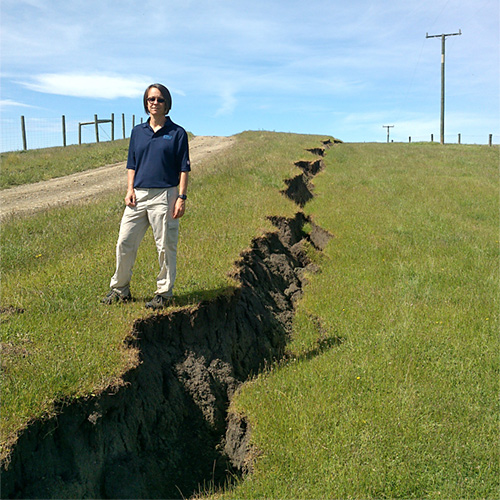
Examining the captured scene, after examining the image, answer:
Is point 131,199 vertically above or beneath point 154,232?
above

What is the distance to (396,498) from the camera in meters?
3.89

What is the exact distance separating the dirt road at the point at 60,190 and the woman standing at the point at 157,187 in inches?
224

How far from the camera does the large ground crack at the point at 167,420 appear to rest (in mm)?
3637

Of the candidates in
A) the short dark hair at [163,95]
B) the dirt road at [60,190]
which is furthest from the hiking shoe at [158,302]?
the dirt road at [60,190]

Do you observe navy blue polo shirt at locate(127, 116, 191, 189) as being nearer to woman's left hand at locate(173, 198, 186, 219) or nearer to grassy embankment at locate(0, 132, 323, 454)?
woman's left hand at locate(173, 198, 186, 219)

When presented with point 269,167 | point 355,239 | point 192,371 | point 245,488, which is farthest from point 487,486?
point 269,167

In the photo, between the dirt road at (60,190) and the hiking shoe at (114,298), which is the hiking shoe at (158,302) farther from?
the dirt road at (60,190)

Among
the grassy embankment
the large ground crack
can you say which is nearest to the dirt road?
the grassy embankment

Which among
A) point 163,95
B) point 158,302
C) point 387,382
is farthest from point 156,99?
point 387,382

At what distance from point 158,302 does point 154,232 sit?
31.3 inches

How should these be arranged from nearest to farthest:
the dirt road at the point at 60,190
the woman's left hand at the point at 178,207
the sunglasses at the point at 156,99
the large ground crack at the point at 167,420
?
the large ground crack at the point at 167,420
the sunglasses at the point at 156,99
the woman's left hand at the point at 178,207
the dirt road at the point at 60,190

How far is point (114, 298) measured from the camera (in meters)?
5.47

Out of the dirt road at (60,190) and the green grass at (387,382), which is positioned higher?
the dirt road at (60,190)

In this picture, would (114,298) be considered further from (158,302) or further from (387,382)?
(387,382)
